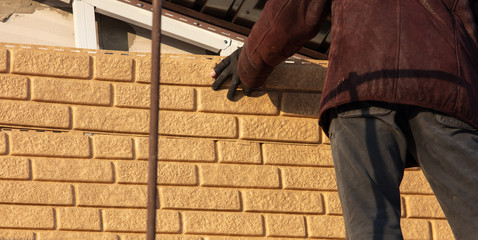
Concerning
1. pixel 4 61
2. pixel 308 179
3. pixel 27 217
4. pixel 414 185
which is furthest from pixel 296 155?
pixel 4 61

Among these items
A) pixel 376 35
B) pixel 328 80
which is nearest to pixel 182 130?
pixel 328 80

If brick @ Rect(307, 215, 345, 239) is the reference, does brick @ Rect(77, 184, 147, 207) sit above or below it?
above

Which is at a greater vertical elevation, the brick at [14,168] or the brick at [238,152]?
the brick at [238,152]

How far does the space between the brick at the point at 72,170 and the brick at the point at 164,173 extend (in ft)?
0.19

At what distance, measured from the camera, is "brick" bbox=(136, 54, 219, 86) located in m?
2.90

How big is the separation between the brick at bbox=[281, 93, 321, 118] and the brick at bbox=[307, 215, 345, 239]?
492 mm

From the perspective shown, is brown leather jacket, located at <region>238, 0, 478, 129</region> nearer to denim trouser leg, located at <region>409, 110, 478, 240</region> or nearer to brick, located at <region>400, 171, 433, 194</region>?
denim trouser leg, located at <region>409, 110, 478, 240</region>

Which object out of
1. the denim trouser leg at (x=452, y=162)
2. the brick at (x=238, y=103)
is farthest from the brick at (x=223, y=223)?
the denim trouser leg at (x=452, y=162)

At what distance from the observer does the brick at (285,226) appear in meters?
2.86

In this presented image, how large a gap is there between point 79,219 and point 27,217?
22 cm

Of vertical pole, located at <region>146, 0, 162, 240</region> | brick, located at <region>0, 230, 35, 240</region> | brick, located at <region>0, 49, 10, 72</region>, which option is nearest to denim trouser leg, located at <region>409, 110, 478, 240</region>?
vertical pole, located at <region>146, 0, 162, 240</region>

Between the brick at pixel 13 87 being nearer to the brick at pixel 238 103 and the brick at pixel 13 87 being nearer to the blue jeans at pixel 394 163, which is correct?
the brick at pixel 238 103

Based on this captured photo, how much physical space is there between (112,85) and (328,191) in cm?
113

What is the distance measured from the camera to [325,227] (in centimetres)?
291
